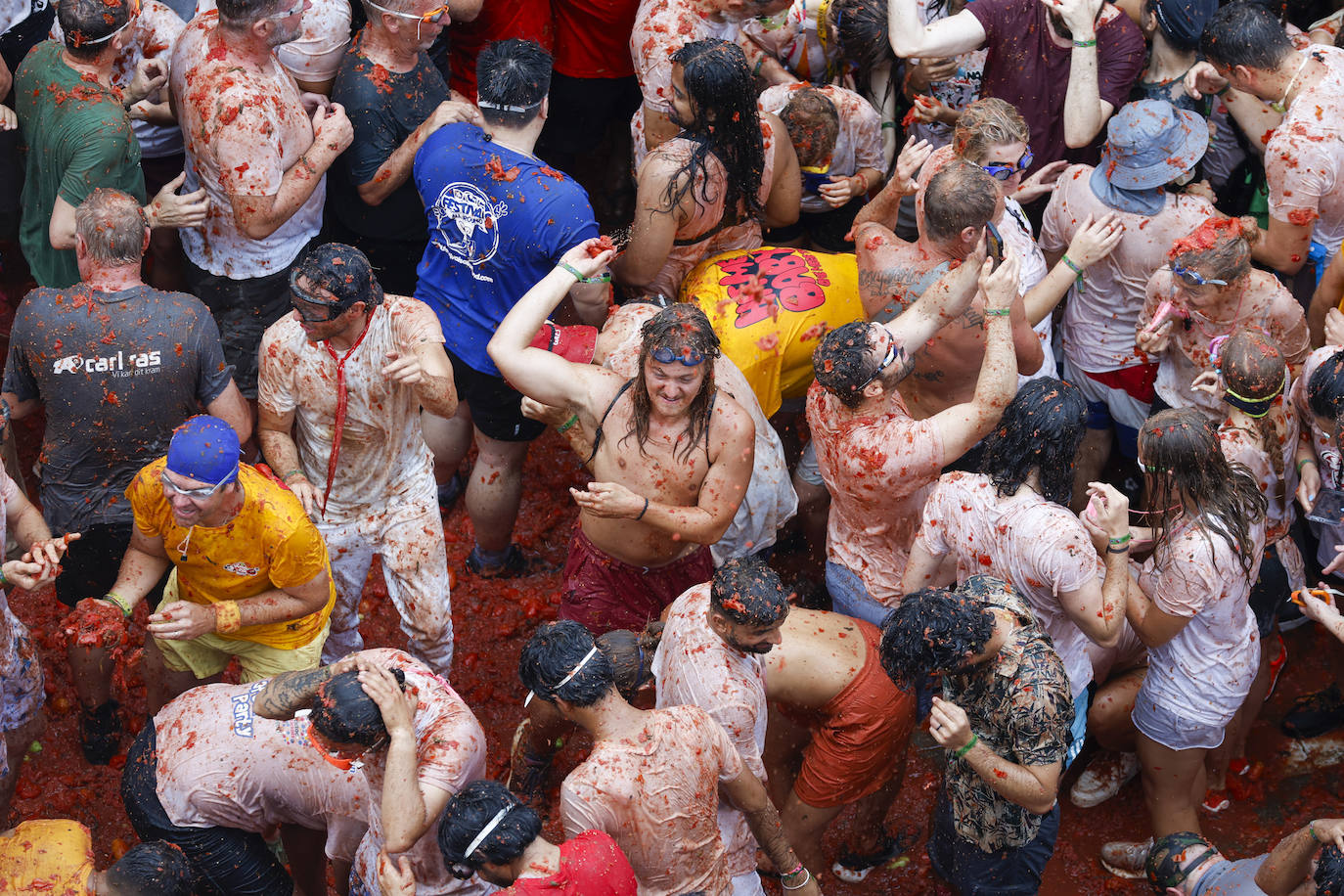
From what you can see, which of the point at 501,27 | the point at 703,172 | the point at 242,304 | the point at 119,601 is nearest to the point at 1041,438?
the point at 703,172

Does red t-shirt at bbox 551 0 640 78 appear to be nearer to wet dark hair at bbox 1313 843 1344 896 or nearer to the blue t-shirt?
the blue t-shirt

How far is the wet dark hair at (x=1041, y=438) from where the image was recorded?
4.23 m

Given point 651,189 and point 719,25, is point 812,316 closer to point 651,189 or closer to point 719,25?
point 651,189

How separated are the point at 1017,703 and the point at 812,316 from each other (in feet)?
A: 6.75

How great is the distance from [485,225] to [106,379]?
1634 mm

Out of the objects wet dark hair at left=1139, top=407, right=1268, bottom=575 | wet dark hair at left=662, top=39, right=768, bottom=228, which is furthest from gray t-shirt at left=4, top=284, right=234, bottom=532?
wet dark hair at left=1139, top=407, right=1268, bottom=575

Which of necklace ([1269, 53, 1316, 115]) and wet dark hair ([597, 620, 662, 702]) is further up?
necklace ([1269, 53, 1316, 115])

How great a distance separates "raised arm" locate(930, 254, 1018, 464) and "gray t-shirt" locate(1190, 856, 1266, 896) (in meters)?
1.64

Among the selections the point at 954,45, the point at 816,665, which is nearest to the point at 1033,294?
the point at 954,45

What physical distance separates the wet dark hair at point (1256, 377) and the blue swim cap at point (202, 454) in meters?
3.61

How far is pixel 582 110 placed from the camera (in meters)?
7.04

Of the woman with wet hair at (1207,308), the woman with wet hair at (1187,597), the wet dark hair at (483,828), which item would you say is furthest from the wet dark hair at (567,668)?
the woman with wet hair at (1207,308)

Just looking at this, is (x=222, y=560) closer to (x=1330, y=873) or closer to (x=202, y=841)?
(x=202, y=841)

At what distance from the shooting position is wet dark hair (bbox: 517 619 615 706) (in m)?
3.73
